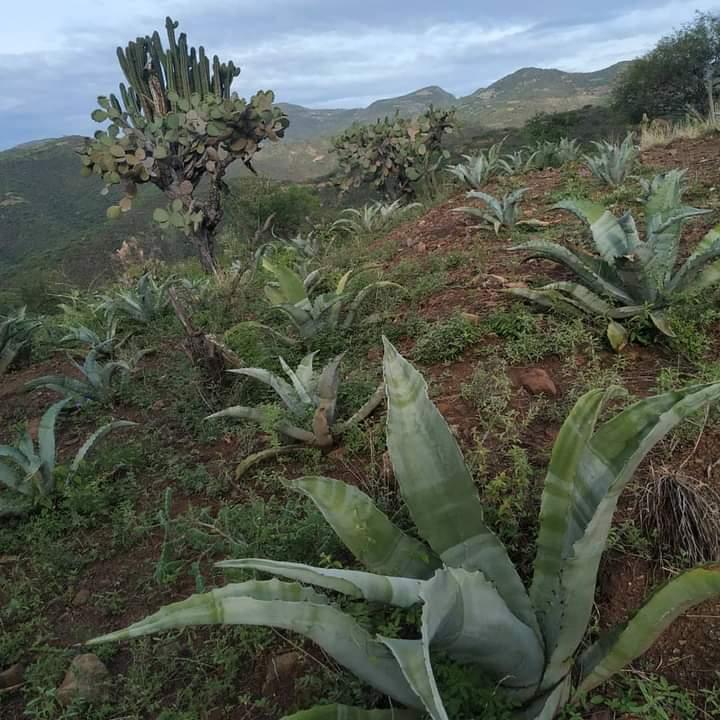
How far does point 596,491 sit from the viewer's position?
1.32 m

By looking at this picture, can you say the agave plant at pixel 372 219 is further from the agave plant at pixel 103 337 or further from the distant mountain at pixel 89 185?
the distant mountain at pixel 89 185

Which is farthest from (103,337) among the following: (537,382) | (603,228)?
(603,228)

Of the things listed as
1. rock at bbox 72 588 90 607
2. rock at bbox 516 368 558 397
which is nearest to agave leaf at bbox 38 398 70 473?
rock at bbox 72 588 90 607

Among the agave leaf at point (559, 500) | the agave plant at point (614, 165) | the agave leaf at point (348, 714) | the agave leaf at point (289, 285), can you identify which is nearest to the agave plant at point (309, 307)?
the agave leaf at point (289, 285)

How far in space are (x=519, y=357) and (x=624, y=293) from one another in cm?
61

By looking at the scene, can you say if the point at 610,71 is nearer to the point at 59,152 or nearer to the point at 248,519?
the point at 59,152

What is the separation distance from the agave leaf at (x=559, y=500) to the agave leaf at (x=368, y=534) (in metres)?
0.27

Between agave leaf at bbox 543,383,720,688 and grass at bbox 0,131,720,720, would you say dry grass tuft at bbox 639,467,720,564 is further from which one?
agave leaf at bbox 543,383,720,688

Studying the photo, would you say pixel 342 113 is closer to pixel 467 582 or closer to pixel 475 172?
pixel 475 172

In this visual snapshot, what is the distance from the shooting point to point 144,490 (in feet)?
9.01

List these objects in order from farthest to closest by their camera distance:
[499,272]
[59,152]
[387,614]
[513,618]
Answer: [59,152], [499,272], [387,614], [513,618]

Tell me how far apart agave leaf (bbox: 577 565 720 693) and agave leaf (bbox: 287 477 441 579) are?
43 cm

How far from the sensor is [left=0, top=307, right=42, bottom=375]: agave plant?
5.05 meters

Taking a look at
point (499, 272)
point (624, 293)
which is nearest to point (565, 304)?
point (624, 293)
